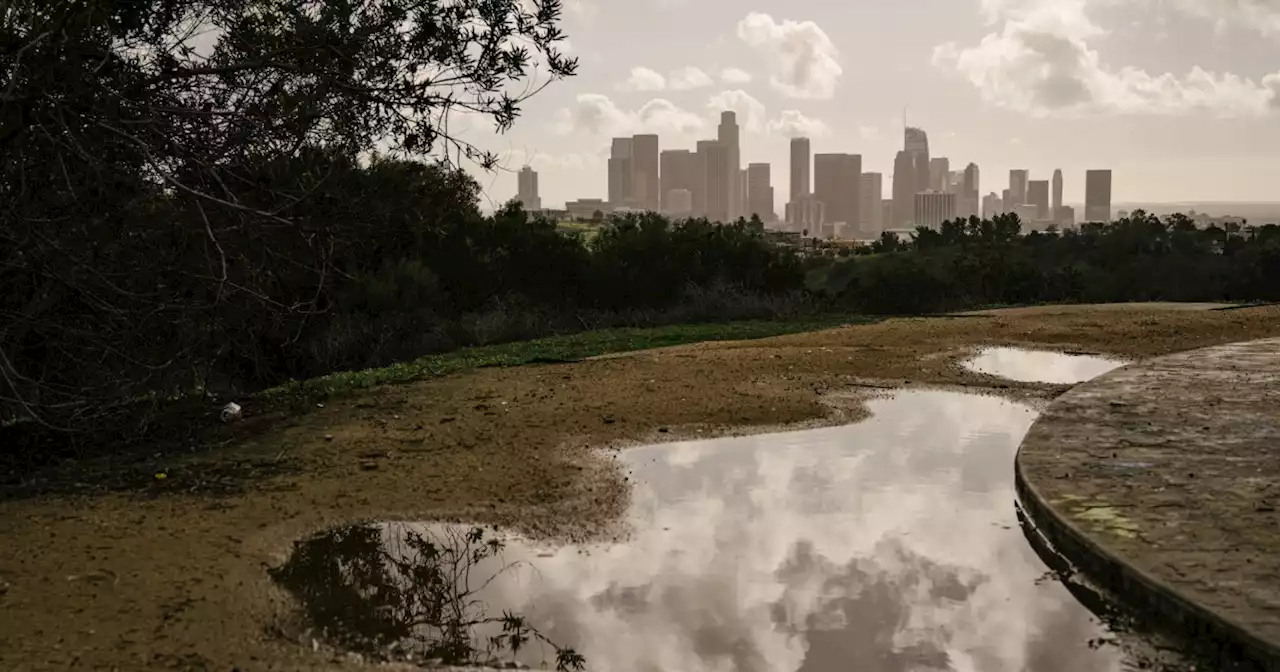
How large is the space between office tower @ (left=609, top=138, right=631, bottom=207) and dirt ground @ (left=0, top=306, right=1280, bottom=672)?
3598 cm

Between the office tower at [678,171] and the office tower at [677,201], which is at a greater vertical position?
the office tower at [678,171]

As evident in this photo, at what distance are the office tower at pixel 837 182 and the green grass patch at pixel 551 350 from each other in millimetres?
62809

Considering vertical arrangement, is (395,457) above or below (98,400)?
below

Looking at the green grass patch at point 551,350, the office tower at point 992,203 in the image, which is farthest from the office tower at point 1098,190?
the green grass patch at point 551,350

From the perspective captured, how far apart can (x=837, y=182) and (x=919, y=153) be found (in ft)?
46.9

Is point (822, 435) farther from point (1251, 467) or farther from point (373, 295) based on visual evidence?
point (373, 295)

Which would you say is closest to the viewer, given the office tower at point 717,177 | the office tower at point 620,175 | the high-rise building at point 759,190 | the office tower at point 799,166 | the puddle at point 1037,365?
the puddle at point 1037,365

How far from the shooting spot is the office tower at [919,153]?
288 ft

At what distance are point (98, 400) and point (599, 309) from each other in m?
18.0

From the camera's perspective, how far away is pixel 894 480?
22.2 feet

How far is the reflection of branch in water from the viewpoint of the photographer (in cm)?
425

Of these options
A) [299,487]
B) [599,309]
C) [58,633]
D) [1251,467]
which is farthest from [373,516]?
[599,309]

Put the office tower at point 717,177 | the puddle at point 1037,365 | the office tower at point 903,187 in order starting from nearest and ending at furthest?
the puddle at point 1037,365, the office tower at point 717,177, the office tower at point 903,187

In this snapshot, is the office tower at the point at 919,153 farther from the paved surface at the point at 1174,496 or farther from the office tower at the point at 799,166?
the paved surface at the point at 1174,496
